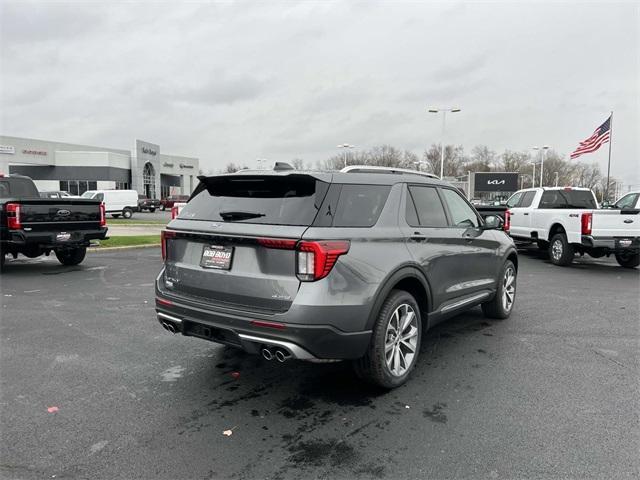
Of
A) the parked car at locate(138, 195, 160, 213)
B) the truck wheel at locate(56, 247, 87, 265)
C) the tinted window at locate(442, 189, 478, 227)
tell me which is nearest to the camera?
the tinted window at locate(442, 189, 478, 227)

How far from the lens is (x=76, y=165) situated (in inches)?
2110

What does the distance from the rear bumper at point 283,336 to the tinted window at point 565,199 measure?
432 inches

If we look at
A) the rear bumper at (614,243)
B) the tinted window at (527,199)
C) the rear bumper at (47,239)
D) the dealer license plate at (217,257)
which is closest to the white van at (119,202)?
the rear bumper at (47,239)

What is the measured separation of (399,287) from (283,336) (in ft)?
3.93

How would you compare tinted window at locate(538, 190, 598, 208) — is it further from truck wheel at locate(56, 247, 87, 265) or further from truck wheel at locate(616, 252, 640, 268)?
truck wheel at locate(56, 247, 87, 265)

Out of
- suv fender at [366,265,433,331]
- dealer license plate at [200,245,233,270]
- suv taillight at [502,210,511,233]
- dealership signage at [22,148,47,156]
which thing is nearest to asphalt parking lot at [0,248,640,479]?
suv fender at [366,265,433,331]

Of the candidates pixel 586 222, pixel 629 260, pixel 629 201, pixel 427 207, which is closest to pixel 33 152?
pixel 629 201

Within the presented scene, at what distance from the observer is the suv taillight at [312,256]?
3303 millimetres

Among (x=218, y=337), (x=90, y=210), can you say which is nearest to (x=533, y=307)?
(x=218, y=337)

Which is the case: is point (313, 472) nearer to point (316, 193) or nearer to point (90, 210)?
point (316, 193)

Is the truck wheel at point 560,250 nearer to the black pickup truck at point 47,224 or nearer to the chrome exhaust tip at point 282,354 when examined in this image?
the chrome exhaust tip at point 282,354

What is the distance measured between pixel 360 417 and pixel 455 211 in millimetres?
2555

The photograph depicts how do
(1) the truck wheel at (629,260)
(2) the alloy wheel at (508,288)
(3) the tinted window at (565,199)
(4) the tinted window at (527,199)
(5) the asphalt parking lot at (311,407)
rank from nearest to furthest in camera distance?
1. (5) the asphalt parking lot at (311,407)
2. (2) the alloy wheel at (508,288)
3. (1) the truck wheel at (629,260)
4. (3) the tinted window at (565,199)
5. (4) the tinted window at (527,199)

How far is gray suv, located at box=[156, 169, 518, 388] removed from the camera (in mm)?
3348
